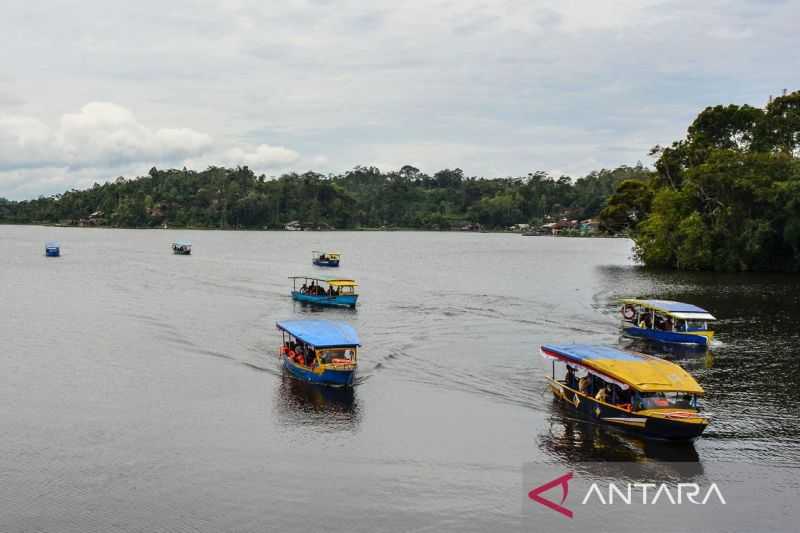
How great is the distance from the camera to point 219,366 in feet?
169

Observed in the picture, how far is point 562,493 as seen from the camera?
31141 mm

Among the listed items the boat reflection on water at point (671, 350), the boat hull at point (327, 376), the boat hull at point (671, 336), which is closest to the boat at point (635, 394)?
the boat hull at point (327, 376)

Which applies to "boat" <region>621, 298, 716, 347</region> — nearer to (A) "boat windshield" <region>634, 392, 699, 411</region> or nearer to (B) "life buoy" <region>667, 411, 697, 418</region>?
(A) "boat windshield" <region>634, 392, 699, 411</region>

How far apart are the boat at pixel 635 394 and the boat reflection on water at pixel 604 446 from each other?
1.46ft

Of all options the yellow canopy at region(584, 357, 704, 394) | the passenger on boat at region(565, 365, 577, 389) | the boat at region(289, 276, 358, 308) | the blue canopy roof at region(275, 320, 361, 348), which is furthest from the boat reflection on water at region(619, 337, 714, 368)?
the boat at region(289, 276, 358, 308)

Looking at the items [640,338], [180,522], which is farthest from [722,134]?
[180,522]

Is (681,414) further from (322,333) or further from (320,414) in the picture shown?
(322,333)

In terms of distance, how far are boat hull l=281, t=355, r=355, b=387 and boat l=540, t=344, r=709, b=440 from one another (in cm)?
1228

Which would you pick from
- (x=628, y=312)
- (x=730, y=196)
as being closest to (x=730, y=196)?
(x=730, y=196)

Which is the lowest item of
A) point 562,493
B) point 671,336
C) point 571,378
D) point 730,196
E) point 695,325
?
point 562,493

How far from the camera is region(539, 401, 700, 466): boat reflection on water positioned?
34438 mm

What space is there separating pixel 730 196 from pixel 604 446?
85.4 meters

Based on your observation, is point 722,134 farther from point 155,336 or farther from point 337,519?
point 337,519

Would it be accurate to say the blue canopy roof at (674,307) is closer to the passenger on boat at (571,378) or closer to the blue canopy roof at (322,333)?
the passenger on boat at (571,378)
